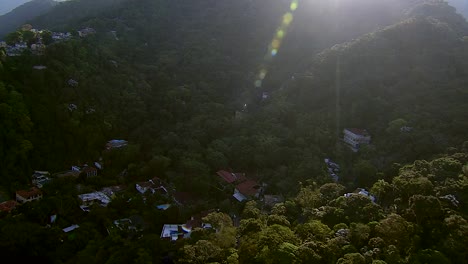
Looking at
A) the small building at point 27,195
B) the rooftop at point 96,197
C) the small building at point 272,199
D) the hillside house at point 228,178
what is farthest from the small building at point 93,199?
the small building at point 272,199

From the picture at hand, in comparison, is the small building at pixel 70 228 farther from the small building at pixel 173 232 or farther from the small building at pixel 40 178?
the small building at pixel 40 178

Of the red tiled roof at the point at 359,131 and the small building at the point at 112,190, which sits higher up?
the small building at the point at 112,190

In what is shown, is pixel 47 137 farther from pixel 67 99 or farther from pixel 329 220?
pixel 329 220

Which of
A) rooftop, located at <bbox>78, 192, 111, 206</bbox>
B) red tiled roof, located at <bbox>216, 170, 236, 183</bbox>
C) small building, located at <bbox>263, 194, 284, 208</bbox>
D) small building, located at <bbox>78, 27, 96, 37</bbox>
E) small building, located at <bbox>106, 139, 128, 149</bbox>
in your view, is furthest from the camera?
small building, located at <bbox>78, 27, 96, 37</bbox>

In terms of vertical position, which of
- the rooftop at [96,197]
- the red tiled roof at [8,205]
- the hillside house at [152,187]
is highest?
the red tiled roof at [8,205]

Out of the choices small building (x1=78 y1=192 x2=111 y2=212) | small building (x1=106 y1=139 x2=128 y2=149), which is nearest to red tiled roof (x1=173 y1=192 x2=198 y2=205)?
small building (x1=78 y1=192 x2=111 y2=212)

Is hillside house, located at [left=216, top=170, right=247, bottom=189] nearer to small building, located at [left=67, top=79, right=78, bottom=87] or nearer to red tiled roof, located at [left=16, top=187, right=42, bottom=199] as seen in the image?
red tiled roof, located at [left=16, top=187, right=42, bottom=199]
